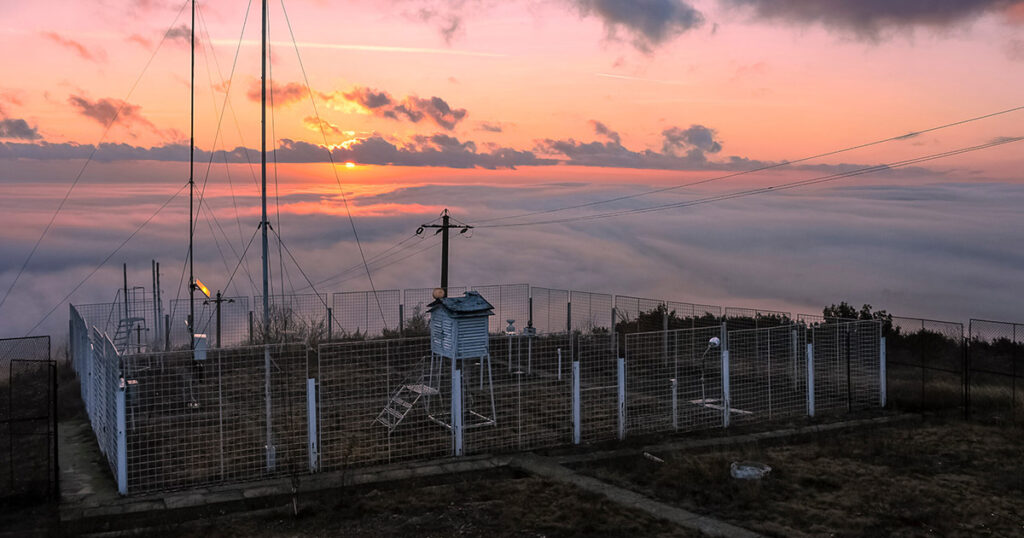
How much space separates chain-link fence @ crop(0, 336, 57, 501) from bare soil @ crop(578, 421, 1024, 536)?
26.0ft

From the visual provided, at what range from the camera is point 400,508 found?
1072 centimetres

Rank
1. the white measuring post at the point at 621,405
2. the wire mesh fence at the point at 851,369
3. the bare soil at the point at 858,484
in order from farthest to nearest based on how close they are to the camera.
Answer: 1. the wire mesh fence at the point at 851,369
2. the white measuring post at the point at 621,405
3. the bare soil at the point at 858,484

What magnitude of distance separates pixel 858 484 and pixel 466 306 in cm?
777

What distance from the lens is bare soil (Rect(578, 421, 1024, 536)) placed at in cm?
1023

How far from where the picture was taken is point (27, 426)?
1702 cm

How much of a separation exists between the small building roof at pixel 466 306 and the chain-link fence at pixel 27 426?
692 centimetres

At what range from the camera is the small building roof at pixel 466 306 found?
52.6ft

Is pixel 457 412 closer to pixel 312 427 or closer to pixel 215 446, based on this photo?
pixel 312 427

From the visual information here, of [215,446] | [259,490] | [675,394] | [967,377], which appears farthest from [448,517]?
[967,377]

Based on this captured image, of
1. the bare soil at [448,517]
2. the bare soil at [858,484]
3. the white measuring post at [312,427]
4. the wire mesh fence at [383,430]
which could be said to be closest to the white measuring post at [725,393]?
the bare soil at [858,484]

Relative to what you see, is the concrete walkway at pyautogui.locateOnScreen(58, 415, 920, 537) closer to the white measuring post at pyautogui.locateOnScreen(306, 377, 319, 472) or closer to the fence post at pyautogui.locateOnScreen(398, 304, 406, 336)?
the white measuring post at pyautogui.locateOnScreen(306, 377, 319, 472)

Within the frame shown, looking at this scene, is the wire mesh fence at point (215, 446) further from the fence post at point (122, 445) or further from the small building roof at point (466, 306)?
the small building roof at point (466, 306)

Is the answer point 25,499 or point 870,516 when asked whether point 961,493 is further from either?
point 25,499

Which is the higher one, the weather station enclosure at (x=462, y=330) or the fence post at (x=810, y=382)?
the weather station enclosure at (x=462, y=330)
